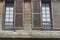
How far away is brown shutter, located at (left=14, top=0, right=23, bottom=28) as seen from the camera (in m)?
12.4

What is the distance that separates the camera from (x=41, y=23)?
1242 centimetres

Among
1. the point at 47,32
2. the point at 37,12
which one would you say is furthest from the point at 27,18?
the point at 47,32

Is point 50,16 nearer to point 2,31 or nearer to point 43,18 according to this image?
point 43,18

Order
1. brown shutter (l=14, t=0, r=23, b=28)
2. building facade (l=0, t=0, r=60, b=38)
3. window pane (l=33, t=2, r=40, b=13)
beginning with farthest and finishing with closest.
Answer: window pane (l=33, t=2, r=40, b=13), brown shutter (l=14, t=0, r=23, b=28), building facade (l=0, t=0, r=60, b=38)

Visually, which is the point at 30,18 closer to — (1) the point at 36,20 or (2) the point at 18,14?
(1) the point at 36,20

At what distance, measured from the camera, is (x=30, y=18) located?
12586 millimetres

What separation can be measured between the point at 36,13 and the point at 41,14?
328mm

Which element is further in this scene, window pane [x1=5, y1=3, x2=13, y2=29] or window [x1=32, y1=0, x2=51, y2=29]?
window pane [x1=5, y1=3, x2=13, y2=29]

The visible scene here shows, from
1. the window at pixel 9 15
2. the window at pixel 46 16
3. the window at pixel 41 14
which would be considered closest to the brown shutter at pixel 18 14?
the window at pixel 9 15

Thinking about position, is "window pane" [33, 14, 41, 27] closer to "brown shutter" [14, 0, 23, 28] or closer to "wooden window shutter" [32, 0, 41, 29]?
"wooden window shutter" [32, 0, 41, 29]

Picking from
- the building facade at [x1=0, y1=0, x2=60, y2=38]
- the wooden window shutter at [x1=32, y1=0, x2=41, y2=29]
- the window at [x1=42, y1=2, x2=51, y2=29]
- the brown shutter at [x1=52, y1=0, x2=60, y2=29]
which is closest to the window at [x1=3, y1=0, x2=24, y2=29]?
the building facade at [x1=0, y1=0, x2=60, y2=38]

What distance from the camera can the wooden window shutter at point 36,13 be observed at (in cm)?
1233

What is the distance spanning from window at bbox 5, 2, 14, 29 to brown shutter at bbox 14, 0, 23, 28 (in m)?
0.41

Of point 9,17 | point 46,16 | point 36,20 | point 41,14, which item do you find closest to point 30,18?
point 36,20
